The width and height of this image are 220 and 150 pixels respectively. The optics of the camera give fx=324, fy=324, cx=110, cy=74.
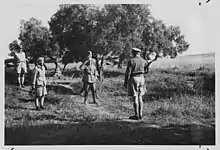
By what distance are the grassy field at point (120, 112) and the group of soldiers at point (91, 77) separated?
0.27ft

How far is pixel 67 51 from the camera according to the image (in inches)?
178

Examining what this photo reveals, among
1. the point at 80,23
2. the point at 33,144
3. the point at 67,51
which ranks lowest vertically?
the point at 33,144

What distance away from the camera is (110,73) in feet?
14.6

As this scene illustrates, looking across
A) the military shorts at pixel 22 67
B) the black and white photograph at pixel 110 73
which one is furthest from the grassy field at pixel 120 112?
the military shorts at pixel 22 67

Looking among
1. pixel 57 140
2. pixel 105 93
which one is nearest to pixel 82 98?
pixel 105 93

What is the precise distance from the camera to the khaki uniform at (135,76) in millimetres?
4312

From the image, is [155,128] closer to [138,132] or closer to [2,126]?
[138,132]

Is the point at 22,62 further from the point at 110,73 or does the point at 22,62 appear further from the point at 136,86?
the point at 136,86

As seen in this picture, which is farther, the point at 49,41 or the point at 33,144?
the point at 49,41

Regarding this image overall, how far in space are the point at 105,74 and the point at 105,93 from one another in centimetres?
26

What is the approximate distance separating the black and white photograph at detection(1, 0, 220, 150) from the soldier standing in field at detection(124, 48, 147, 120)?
1 centimetres

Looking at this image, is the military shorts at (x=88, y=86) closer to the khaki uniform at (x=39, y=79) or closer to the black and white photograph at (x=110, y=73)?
the black and white photograph at (x=110, y=73)

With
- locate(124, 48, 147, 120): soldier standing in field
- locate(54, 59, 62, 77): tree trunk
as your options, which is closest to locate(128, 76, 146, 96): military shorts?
locate(124, 48, 147, 120): soldier standing in field

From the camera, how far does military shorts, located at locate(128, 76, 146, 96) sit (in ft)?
14.1
